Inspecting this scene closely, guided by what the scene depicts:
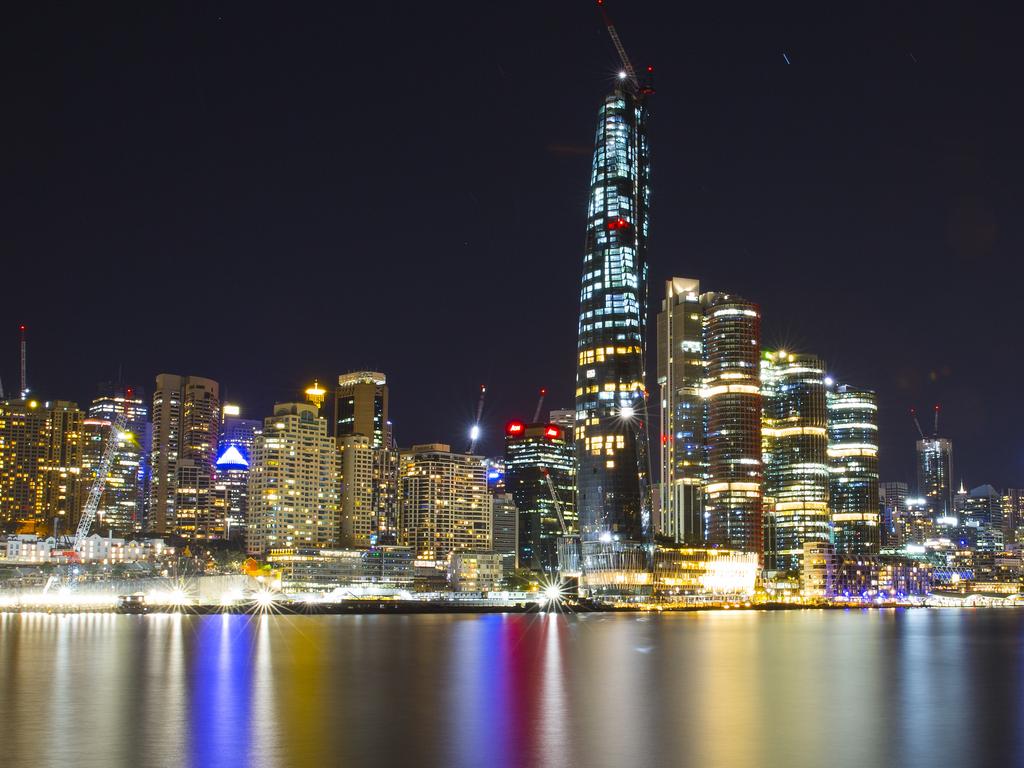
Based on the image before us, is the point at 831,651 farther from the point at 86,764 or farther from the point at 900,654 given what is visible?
the point at 86,764

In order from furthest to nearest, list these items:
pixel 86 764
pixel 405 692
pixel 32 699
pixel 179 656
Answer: pixel 179 656 → pixel 405 692 → pixel 32 699 → pixel 86 764

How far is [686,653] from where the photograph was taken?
89.4 m

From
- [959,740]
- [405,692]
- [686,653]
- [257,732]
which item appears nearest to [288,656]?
[405,692]

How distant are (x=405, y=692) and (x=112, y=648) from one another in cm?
4010

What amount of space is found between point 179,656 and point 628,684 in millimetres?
35385

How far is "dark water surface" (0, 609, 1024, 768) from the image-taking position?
41.5 meters

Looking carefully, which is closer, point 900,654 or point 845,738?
point 845,738

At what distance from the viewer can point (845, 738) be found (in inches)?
1799

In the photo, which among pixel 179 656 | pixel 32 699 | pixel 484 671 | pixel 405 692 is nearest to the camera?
pixel 32 699

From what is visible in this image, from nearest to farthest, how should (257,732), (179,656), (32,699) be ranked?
(257,732)
(32,699)
(179,656)

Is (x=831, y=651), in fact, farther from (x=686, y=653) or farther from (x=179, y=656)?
(x=179, y=656)

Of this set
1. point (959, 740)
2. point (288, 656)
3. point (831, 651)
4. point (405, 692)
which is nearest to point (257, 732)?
point (405, 692)

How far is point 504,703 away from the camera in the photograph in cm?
5572

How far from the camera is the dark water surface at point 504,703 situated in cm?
4153
